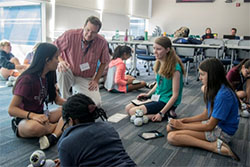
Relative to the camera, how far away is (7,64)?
421 cm

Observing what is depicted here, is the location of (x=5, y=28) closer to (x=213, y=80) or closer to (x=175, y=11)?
(x=213, y=80)

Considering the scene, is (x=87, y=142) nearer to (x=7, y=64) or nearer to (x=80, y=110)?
(x=80, y=110)

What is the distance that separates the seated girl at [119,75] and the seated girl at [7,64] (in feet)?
5.35

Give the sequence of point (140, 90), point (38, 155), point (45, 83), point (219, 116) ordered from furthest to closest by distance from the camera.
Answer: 1. point (140, 90)
2. point (45, 83)
3. point (219, 116)
4. point (38, 155)

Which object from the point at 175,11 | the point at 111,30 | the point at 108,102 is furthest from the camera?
the point at 175,11

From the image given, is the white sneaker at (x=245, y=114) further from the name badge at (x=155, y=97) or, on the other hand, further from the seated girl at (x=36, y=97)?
the seated girl at (x=36, y=97)

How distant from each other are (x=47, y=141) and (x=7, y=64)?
2787mm

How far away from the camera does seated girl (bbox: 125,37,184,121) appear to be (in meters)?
2.51

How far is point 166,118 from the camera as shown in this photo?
276 cm

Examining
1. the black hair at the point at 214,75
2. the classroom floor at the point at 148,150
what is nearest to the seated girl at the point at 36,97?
the classroom floor at the point at 148,150

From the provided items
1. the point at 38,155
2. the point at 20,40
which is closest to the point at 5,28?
the point at 20,40

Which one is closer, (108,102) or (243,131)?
(243,131)

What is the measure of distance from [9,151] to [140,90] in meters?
2.64

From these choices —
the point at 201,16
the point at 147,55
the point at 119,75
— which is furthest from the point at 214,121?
the point at 201,16
